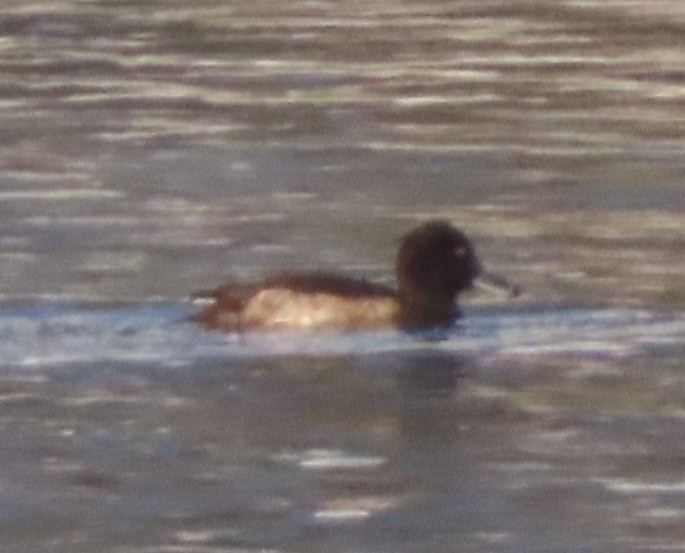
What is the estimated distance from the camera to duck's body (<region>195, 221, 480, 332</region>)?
1469cm

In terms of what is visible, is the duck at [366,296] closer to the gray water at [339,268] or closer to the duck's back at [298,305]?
the duck's back at [298,305]

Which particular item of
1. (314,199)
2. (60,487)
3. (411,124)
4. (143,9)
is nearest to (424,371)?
(60,487)

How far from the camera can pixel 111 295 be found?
49.5 ft

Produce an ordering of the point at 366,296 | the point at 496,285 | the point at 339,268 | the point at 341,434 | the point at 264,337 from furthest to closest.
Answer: the point at 339,268
the point at 496,285
the point at 366,296
the point at 264,337
the point at 341,434

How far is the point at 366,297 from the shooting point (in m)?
14.9

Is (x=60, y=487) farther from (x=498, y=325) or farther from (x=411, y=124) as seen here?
(x=411, y=124)

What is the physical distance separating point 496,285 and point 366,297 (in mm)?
753

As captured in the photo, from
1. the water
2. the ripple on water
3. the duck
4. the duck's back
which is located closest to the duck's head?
the duck

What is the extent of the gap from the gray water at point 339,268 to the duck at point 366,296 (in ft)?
0.47

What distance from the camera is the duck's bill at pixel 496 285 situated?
1519cm

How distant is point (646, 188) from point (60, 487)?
756 cm

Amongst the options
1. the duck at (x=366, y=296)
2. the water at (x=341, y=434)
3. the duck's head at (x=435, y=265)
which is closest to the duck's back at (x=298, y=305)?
the duck at (x=366, y=296)

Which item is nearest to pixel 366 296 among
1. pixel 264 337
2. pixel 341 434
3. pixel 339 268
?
pixel 264 337

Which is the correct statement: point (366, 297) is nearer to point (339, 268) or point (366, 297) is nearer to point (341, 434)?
point (339, 268)
